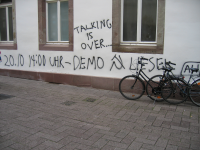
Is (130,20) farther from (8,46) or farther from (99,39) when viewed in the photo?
(8,46)

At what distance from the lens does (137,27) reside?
7180mm

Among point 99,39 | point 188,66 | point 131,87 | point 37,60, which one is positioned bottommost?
point 131,87

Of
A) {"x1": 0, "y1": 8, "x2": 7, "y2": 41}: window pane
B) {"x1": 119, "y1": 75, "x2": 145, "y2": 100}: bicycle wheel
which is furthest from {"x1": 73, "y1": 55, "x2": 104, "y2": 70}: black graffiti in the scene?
{"x1": 0, "y1": 8, "x2": 7, "y2": 41}: window pane

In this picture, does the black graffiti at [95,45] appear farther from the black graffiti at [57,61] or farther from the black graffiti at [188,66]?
the black graffiti at [188,66]

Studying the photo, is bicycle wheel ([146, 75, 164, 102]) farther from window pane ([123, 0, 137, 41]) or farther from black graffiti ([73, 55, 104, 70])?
black graffiti ([73, 55, 104, 70])

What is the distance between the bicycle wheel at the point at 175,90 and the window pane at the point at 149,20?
1734 mm

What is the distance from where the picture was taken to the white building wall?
6.29 m

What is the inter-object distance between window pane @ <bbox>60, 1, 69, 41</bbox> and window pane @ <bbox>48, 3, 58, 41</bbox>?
32 cm

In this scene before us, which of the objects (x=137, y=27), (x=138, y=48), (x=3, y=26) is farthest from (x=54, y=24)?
(x=138, y=48)

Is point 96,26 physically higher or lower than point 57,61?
higher

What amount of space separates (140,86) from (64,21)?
168 inches

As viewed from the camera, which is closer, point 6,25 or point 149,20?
point 149,20

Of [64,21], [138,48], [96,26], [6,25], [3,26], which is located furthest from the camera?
[3,26]

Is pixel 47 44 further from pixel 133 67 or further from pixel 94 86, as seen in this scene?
pixel 133 67
